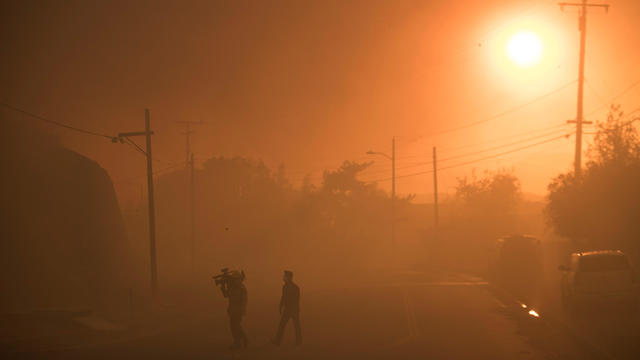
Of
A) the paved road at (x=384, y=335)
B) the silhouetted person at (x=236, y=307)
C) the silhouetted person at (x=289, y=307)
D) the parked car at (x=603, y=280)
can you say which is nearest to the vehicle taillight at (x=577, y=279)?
the parked car at (x=603, y=280)

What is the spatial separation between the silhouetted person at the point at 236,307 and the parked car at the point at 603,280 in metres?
10.8

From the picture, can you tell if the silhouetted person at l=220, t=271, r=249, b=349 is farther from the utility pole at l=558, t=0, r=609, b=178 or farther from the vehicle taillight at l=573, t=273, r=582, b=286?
the utility pole at l=558, t=0, r=609, b=178

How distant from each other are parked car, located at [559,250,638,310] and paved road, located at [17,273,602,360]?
1.63 m

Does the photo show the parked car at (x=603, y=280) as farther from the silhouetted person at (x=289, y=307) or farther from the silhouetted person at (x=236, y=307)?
the silhouetted person at (x=236, y=307)

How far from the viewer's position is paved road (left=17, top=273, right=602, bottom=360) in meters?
14.0

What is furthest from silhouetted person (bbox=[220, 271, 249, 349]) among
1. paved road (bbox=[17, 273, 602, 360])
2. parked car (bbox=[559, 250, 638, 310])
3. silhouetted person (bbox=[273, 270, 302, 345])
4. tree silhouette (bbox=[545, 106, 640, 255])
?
tree silhouette (bbox=[545, 106, 640, 255])

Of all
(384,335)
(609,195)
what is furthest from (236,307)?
(609,195)

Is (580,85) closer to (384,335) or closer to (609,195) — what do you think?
(609,195)

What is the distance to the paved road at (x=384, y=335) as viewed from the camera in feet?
46.0

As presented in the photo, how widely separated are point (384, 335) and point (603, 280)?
7284mm

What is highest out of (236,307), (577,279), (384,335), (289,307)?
(236,307)

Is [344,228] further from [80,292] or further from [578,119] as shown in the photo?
[80,292]

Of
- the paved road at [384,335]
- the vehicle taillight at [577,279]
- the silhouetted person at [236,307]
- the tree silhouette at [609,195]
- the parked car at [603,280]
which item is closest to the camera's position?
the paved road at [384,335]

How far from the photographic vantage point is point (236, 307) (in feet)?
49.0
